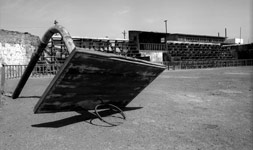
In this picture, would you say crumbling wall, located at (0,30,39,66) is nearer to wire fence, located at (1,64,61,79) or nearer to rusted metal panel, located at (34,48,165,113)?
wire fence, located at (1,64,61,79)

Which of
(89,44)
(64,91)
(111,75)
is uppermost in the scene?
(89,44)

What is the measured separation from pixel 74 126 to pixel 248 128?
2.40 metres

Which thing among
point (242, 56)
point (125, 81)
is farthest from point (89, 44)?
point (242, 56)

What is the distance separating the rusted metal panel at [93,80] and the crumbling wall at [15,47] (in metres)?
16.6

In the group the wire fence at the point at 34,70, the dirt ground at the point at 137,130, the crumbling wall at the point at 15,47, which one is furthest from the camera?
the crumbling wall at the point at 15,47

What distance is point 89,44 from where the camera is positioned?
22125 millimetres

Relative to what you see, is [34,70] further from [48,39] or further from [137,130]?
[137,130]

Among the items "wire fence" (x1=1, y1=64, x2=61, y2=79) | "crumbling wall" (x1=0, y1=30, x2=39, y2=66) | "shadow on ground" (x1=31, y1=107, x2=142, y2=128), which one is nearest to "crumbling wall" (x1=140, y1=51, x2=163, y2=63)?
"wire fence" (x1=1, y1=64, x2=61, y2=79)

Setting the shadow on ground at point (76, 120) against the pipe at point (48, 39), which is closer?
the pipe at point (48, 39)

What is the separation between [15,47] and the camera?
59.3 ft

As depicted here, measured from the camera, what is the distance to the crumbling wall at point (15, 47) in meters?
17.0

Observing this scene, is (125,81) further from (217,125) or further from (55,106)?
(217,125)

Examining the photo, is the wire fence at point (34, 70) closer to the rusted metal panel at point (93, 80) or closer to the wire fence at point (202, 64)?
the rusted metal panel at point (93, 80)

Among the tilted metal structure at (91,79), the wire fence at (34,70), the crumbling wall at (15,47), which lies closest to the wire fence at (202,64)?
the wire fence at (34,70)
